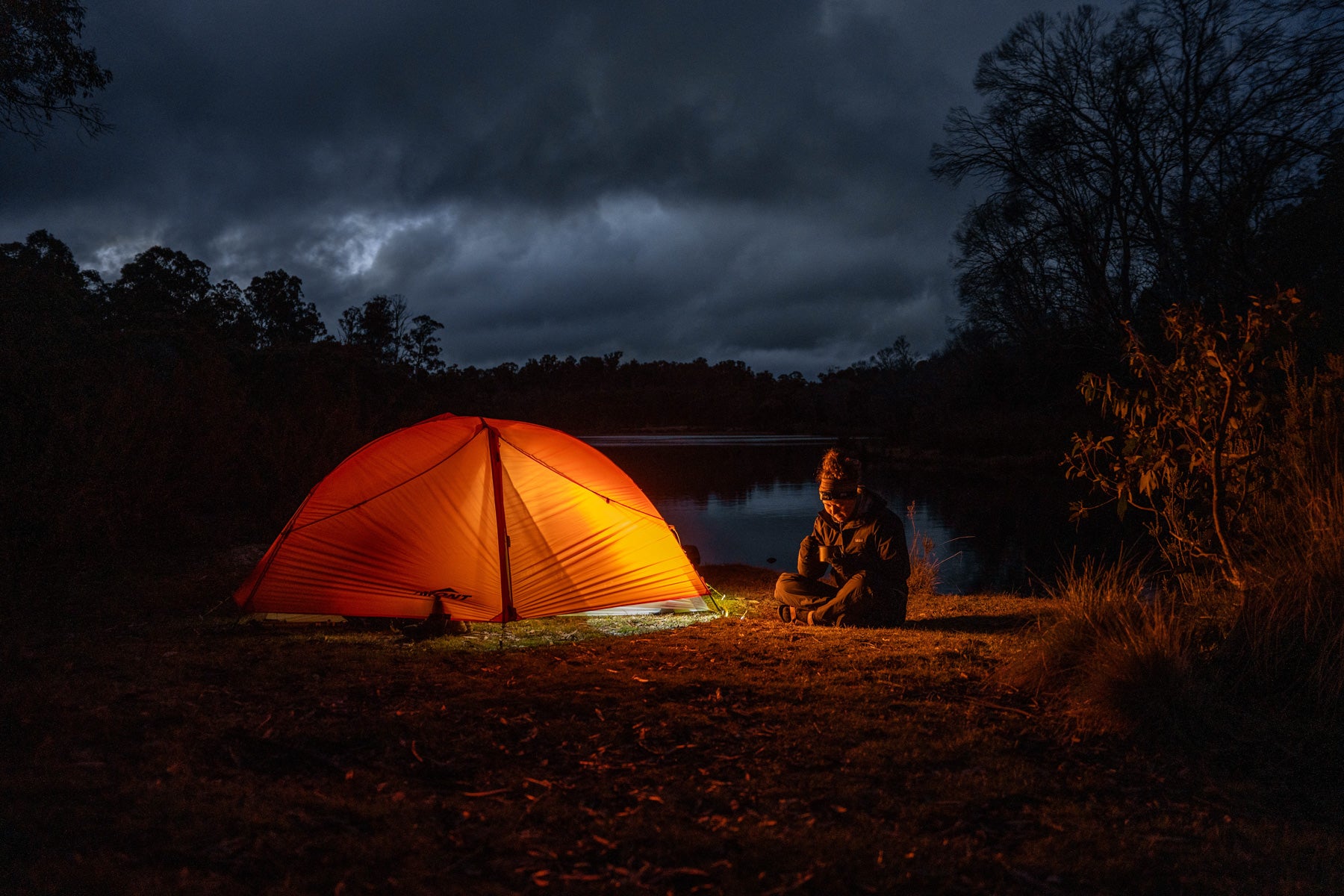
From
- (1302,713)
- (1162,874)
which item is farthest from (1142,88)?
(1162,874)

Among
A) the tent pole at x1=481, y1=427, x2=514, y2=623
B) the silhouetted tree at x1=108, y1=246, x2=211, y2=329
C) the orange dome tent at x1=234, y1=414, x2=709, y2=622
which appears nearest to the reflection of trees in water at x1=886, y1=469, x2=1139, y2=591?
the orange dome tent at x1=234, y1=414, x2=709, y2=622

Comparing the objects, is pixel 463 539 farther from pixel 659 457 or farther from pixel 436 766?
pixel 659 457

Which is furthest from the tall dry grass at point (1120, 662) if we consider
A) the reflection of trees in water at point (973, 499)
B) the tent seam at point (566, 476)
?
the tent seam at point (566, 476)

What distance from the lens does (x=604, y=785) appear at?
3.63 metres

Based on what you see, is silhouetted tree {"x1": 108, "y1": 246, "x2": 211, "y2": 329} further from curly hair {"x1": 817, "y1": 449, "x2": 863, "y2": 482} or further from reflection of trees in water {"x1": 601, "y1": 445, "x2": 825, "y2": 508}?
curly hair {"x1": 817, "y1": 449, "x2": 863, "y2": 482}

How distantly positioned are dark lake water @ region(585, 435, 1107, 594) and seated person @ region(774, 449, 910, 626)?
2512 millimetres

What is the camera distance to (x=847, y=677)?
17.1 ft

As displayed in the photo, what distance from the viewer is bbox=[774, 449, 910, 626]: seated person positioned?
22.5 feet

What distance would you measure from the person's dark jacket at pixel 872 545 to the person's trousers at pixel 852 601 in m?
0.05

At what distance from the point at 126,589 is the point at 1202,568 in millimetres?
10451

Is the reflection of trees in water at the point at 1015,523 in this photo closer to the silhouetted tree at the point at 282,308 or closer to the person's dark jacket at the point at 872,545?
the person's dark jacket at the point at 872,545

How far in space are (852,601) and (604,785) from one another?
380cm

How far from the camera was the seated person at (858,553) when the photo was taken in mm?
6871

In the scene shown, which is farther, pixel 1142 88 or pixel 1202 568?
pixel 1142 88
